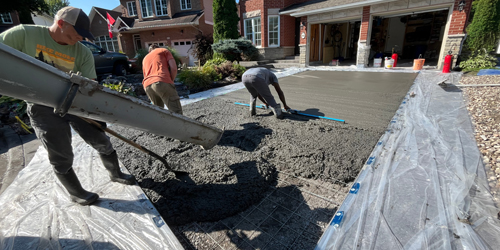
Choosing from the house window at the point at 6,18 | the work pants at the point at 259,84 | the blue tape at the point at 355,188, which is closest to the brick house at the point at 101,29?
the house window at the point at 6,18

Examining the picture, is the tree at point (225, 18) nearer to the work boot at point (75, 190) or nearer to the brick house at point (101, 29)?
the work boot at point (75, 190)

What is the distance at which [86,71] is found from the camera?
187cm

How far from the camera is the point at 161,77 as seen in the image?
325 centimetres

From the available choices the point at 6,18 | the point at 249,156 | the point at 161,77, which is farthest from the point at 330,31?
the point at 6,18

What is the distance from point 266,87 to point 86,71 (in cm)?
242

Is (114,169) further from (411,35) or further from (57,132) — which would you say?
(411,35)

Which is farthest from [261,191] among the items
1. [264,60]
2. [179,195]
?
[264,60]

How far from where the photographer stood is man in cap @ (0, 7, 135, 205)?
158 cm

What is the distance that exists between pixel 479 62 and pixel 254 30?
9797 millimetres

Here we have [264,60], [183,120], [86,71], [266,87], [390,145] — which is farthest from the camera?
[264,60]

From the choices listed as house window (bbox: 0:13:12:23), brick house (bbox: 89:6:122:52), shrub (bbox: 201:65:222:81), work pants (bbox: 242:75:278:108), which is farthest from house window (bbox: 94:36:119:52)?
work pants (bbox: 242:75:278:108)

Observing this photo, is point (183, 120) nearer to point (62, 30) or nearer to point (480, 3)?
point (62, 30)

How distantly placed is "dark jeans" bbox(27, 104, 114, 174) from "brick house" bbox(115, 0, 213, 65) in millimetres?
14942

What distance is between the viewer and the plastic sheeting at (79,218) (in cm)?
154
